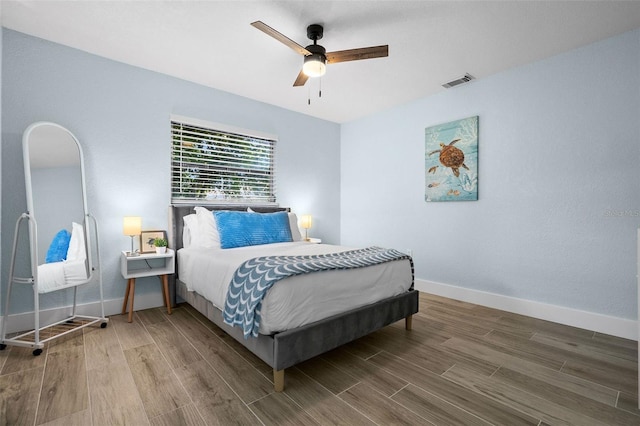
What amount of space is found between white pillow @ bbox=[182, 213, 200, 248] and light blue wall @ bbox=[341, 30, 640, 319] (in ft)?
9.23

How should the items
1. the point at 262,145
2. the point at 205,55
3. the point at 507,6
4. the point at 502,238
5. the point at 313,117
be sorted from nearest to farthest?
1. the point at 507,6
2. the point at 205,55
3. the point at 502,238
4. the point at 262,145
5. the point at 313,117

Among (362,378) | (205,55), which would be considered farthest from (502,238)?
(205,55)

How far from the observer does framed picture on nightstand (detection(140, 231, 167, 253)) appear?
3164 millimetres

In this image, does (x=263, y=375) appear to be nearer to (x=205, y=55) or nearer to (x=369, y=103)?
(x=205, y=55)

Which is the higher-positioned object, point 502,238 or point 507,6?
point 507,6

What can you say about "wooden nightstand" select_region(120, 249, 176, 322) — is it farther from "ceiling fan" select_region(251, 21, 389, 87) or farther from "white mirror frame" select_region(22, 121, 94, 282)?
"ceiling fan" select_region(251, 21, 389, 87)

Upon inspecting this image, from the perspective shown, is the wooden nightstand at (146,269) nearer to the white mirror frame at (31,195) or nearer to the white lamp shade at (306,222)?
the white mirror frame at (31,195)

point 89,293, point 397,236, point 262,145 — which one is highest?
point 262,145

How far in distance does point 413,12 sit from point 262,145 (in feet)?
8.51

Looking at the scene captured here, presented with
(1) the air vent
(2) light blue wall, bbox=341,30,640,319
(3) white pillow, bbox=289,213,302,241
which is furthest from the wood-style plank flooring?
(1) the air vent

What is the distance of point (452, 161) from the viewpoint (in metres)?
3.80

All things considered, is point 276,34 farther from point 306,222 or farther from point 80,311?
point 80,311

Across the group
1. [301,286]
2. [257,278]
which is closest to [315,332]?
[301,286]

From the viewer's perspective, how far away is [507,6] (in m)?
2.27
